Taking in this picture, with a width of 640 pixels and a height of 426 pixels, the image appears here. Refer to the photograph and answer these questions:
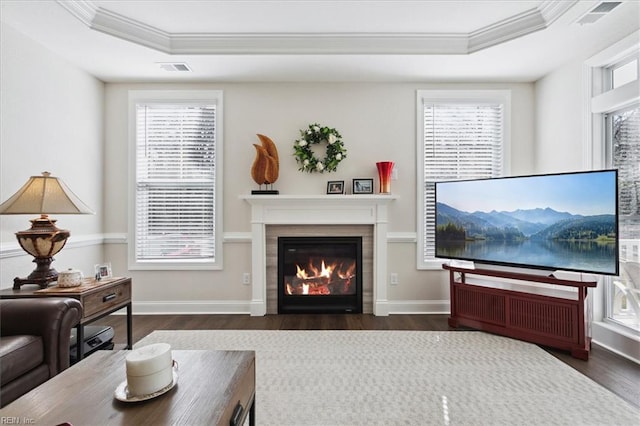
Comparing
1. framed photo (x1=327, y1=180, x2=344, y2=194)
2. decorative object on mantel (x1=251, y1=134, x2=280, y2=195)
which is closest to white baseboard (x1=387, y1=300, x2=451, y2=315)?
framed photo (x1=327, y1=180, x2=344, y2=194)

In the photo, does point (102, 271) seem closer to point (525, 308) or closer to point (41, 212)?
point (41, 212)

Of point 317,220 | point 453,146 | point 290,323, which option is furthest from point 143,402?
point 453,146

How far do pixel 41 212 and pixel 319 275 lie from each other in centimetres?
263

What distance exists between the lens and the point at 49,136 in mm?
3164

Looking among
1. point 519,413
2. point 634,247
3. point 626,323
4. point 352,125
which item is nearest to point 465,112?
point 352,125

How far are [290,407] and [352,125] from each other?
2.97 meters

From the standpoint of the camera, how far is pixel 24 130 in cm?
288

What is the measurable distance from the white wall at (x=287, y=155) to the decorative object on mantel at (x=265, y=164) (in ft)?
0.51

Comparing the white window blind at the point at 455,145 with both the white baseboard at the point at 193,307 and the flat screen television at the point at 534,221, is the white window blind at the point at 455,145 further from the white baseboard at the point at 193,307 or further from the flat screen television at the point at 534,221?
the white baseboard at the point at 193,307

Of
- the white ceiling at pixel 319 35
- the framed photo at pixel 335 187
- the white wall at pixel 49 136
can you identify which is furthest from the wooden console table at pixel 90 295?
the framed photo at pixel 335 187

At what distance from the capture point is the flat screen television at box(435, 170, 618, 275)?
2.68 meters

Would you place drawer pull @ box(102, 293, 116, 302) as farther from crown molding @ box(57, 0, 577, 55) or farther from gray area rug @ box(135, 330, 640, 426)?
crown molding @ box(57, 0, 577, 55)

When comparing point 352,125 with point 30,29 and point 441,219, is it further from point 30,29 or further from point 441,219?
point 30,29

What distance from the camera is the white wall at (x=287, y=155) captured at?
3994 mm
